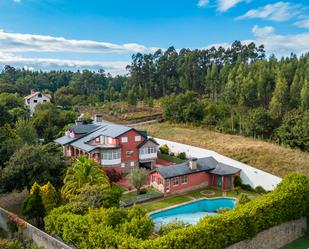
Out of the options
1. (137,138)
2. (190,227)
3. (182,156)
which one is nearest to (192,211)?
(190,227)

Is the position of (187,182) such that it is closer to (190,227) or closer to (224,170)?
(224,170)

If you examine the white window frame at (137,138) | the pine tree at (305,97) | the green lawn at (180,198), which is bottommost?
the green lawn at (180,198)

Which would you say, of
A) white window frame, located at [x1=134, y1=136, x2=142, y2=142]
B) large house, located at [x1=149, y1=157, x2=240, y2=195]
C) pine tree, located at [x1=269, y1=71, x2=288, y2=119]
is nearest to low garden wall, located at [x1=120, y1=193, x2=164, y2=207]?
large house, located at [x1=149, y1=157, x2=240, y2=195]

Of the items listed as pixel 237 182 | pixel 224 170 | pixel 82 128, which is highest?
pixel 82 128

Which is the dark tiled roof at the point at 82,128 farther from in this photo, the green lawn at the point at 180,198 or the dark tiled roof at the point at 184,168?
the green lawn at the point at 180,198

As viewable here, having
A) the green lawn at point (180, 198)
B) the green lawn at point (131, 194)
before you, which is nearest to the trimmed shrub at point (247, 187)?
the green lawn at point (180, 198)

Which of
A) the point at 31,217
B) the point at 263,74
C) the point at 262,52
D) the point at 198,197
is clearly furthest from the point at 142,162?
the point at 262,52

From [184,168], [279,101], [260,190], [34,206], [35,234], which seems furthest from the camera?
[279,101]
